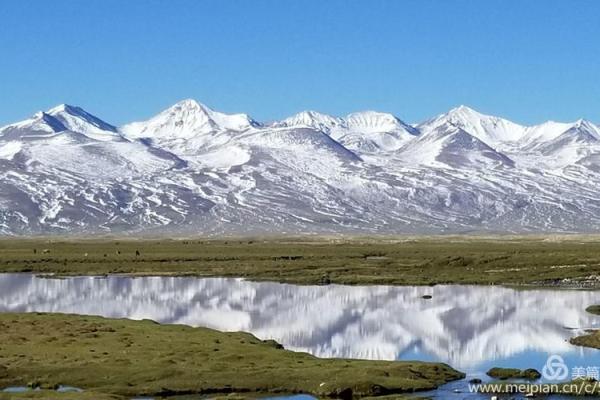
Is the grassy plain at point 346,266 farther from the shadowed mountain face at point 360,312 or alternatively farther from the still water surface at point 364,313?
the shadowed mountain face at point 360,312

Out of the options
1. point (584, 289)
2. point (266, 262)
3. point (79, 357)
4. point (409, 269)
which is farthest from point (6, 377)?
point (266, 262)

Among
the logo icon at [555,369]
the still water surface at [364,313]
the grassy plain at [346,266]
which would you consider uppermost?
the grassy plain at [346,266]

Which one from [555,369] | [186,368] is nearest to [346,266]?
[555,369]

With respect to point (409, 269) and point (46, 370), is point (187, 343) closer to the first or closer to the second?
point (46, 370)

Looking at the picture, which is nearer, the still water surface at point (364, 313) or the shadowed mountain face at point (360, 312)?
the still water surface at point (364, 313)

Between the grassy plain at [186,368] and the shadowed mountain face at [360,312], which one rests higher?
the shadowed mountain face at [360,312]

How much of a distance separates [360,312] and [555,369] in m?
27.7

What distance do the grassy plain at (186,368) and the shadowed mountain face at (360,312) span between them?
515 centimetres

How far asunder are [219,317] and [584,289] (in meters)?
36.8

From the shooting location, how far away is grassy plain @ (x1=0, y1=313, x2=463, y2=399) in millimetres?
39344

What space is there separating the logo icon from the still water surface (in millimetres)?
515

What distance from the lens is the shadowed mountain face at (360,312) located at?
52.5 m

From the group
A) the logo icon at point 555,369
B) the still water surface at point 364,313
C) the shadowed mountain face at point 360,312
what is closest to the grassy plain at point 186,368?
the logo icon at point 555,369

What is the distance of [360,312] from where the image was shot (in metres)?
71.0
